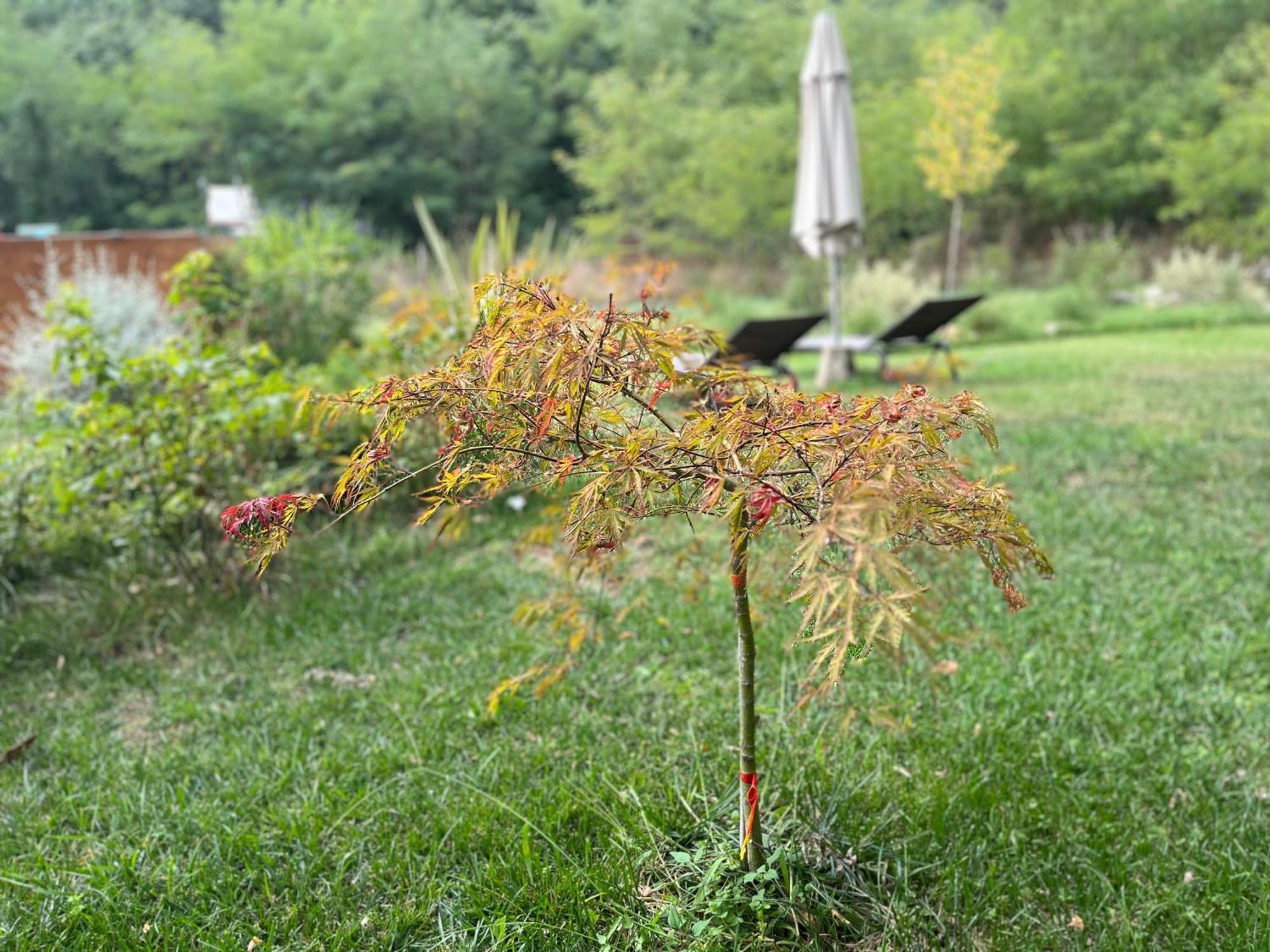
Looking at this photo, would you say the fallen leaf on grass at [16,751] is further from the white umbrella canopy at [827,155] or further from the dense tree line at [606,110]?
the dense tree line at [606,110]

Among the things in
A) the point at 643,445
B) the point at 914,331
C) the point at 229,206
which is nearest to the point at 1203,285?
the point at 914,331

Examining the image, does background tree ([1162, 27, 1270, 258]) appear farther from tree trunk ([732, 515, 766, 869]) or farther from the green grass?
tree trunk ([732, 515, 766, 869])

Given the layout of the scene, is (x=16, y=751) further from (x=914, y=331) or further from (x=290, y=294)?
(x=914, y=331)

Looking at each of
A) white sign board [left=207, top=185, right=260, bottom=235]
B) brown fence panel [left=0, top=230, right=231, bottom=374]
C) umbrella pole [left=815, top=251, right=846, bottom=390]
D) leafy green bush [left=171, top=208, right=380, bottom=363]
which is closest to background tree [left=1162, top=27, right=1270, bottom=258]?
umbrella pole [left=815, top=251, right=846, bottom=390]

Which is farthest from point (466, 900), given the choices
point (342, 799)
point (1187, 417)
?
point (1187, 417)

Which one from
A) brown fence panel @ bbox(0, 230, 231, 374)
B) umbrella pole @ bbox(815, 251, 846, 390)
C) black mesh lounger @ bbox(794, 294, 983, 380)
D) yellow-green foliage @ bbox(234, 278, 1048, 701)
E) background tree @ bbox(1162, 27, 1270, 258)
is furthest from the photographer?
background tree @ bbox(1162, 27, 1270, 258)

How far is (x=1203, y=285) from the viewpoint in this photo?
12656 mm

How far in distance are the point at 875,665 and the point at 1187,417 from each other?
12.3ft

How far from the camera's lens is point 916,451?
1.03 metres

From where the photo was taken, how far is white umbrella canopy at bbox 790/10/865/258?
7.18m

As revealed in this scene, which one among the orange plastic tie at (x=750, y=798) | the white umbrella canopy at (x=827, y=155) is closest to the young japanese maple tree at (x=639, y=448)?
the orange plastic tie at (x=750, y=798)

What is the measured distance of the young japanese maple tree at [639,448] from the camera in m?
1.00

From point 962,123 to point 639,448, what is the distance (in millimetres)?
15146

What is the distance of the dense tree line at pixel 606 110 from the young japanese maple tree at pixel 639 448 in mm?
17001
